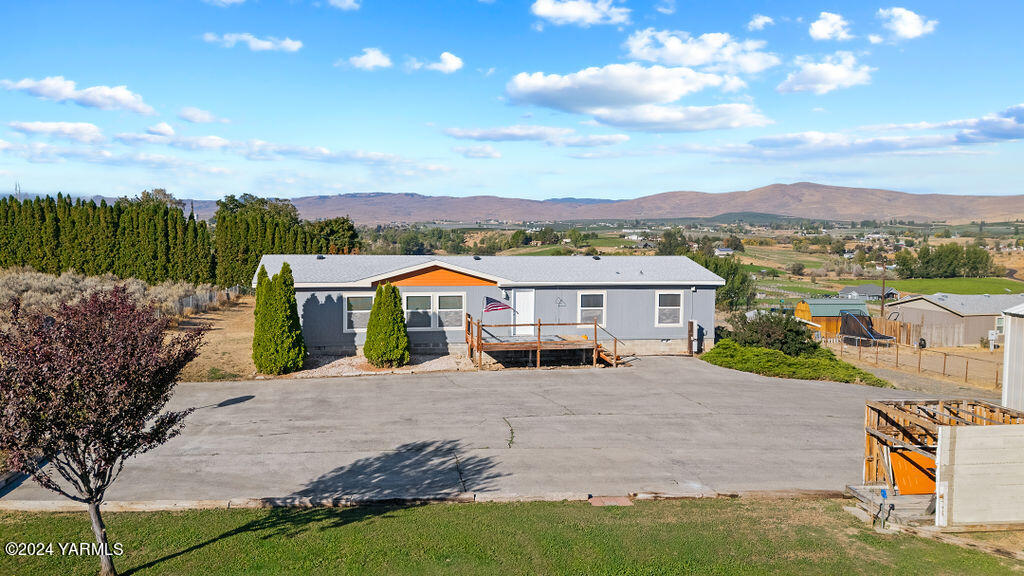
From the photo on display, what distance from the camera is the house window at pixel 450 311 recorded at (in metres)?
22.6

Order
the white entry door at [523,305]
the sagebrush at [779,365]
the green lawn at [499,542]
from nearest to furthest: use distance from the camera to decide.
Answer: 1. the green lawn at [499,542]
2. the sagebrush at [779,365]
3. the white entry door at [523,305]

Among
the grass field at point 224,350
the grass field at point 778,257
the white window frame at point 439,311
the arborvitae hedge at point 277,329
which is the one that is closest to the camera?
the grass field at point 224,350

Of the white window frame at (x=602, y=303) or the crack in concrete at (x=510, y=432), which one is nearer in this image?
the crack in concrete at (x=510, y=432)

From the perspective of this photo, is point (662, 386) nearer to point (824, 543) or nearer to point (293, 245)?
point (824, 543)

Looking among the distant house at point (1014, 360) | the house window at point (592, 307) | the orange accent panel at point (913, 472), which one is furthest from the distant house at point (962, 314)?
the orange accent panel at point (913, 472)

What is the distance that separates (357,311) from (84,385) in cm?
1540

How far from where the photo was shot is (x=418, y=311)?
22453 mm

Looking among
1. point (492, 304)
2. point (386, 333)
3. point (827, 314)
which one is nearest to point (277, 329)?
point (386, 333)

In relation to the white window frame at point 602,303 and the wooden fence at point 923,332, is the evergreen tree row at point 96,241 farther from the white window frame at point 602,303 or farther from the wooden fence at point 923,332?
the wooden fence at point 923,332

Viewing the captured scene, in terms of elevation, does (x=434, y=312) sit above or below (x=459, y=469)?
above

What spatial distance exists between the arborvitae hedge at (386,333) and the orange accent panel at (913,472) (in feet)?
45.4

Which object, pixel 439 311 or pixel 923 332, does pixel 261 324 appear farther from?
pixel 923 332

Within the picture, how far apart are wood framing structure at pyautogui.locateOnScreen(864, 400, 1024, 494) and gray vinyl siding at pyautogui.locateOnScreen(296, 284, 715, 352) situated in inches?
493

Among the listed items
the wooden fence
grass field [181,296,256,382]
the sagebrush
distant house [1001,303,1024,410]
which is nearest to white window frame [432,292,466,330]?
grass field [181,296,256,382]
